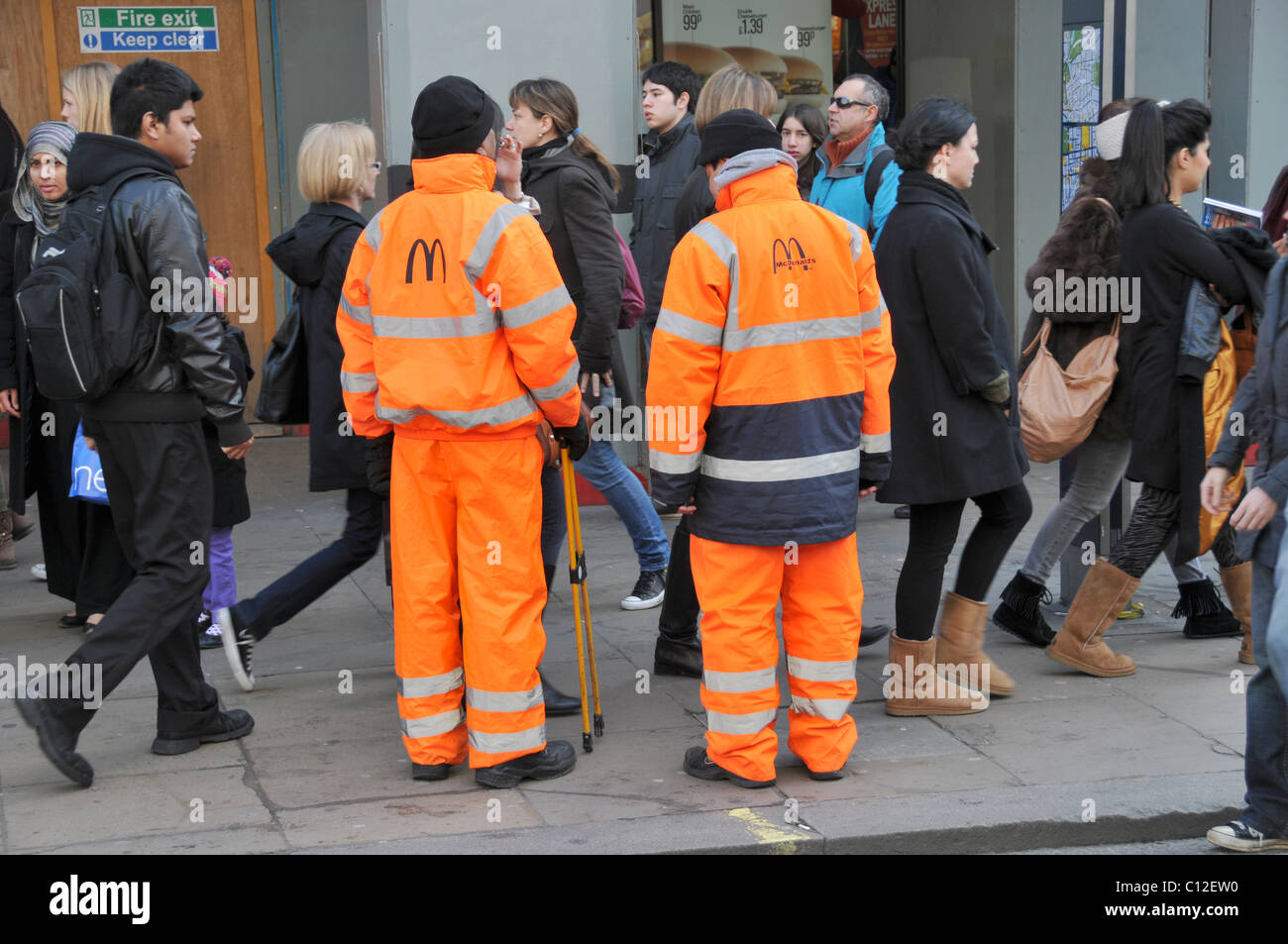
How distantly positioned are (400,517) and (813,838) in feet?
5.13

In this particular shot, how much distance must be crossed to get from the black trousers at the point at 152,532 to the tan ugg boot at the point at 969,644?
261 cm

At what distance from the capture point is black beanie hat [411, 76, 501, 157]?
4.53 meters

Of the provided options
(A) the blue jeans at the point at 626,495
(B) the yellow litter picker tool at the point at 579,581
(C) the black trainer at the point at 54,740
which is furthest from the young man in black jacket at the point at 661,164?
(C) the black trainer at the point at 54,740

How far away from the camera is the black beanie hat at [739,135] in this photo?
4.64m

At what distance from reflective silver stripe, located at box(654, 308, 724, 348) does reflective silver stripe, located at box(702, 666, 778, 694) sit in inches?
39.1

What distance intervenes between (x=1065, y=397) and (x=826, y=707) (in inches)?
78.8

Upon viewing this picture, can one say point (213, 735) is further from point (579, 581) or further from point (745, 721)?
point (745, 721)

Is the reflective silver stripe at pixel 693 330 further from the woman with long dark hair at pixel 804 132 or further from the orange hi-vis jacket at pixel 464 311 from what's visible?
the woman with long dark hair at pixel 804 132

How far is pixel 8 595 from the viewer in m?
7.17

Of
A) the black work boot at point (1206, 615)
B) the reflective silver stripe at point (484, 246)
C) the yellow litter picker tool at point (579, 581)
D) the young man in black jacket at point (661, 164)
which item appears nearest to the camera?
the reflective silver stripe at point (484, 246)

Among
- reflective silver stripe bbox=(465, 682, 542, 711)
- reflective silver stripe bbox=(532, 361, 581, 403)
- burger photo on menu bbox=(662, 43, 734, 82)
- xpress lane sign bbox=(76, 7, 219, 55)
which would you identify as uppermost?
xpress lane sign bbox=(76, 7, 219, 55)

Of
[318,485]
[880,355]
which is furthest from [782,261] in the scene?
[318,485]

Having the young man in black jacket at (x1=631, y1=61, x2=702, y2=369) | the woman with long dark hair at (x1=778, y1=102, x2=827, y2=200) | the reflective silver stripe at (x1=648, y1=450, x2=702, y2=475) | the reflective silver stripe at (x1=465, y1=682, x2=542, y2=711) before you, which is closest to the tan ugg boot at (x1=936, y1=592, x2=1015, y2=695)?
the reflective silver stripe at (x1=648, y1=450, x2=702, y2=475)

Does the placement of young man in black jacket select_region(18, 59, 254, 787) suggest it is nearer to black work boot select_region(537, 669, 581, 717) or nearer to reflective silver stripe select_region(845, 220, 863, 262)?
black work boot select_region(537, 669, 581, 717)
